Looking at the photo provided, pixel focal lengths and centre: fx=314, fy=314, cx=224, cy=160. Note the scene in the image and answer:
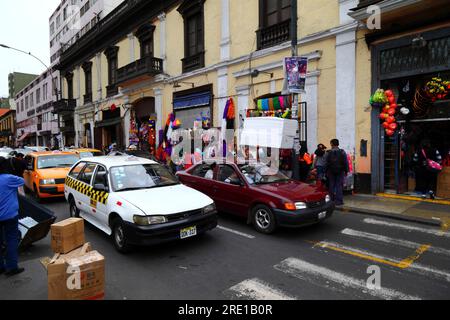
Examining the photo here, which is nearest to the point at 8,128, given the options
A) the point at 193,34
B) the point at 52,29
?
the point at 52,29

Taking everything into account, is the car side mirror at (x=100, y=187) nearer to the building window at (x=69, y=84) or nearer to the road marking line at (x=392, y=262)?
the road marking line at (x=392, y=262)

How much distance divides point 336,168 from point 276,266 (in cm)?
458

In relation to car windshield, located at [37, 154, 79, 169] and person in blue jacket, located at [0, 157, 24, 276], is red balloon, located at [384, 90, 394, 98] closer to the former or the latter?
person in blue jacket, located at [0, 157, 24, 276]

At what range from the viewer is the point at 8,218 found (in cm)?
427

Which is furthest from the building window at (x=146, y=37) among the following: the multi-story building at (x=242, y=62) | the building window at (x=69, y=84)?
the building window at (x=69, y=84)

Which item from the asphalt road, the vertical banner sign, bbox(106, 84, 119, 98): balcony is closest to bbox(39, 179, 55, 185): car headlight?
the asphalt road

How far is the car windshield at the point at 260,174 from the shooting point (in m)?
7.00

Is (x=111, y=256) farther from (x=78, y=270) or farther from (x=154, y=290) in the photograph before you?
(x=78, y=270)

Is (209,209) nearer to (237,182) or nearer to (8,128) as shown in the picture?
(237,182)

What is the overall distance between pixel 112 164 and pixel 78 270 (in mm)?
3229

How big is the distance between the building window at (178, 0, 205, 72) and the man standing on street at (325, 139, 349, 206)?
9.61 meters

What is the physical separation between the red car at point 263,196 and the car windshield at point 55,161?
16.6 feet

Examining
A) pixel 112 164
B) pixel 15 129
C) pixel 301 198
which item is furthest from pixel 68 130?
pixel 15 129

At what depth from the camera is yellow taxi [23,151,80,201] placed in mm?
9203
